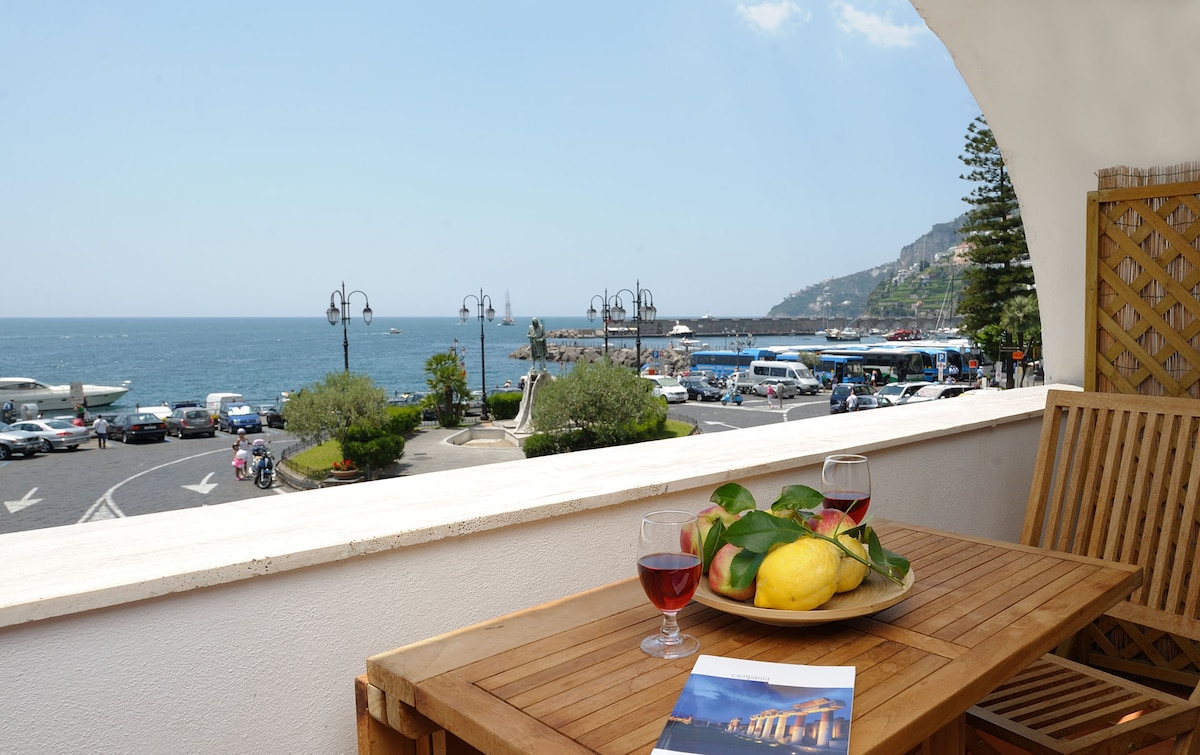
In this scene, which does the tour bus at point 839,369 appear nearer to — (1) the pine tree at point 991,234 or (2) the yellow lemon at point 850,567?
(1) the pine tree at point 991,234

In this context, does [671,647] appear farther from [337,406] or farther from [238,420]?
[238,420]

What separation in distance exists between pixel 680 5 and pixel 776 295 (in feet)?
130

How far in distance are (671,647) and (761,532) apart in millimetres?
154

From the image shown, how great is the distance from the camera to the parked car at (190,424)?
3856cm

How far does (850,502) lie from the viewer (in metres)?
1.05

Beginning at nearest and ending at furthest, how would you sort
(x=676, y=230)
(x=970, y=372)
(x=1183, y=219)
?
(x=1183, y=219) → (x=970, y=372) → (x=676, y=230)

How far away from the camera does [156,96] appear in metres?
78.1

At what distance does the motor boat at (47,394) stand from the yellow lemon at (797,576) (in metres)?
52.6

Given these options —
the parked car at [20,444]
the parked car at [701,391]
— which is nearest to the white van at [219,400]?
the parked car at [20,444]

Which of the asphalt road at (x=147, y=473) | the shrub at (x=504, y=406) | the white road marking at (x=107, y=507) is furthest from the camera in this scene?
the shrub at (x=504, y=406)

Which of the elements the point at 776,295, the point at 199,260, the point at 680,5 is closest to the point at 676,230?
the point at 776,295

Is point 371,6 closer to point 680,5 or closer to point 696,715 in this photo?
point 680,5

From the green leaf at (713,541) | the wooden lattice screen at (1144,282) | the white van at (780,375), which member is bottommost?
the white van at (780,375)

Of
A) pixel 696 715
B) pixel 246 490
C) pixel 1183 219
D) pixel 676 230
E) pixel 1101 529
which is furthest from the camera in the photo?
pixel 676 230
